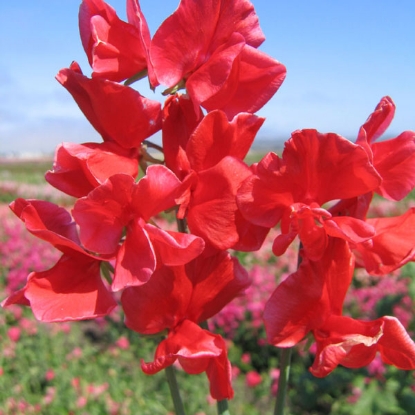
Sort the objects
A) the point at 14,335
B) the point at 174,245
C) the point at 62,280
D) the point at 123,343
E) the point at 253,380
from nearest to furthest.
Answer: the point at 174,245
the point at 62,280
the point at 253,380
the point at 123,343
the point at 14,335

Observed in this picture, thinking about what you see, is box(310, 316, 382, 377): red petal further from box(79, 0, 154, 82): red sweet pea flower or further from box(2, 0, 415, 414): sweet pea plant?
box(79, 0, 154, 82): red sweet pea flower

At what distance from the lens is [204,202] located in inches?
28.9

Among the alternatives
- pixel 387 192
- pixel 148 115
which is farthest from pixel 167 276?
pixel 387 192

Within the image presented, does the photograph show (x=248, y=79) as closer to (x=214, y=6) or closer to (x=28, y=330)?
(x=214, y=6)

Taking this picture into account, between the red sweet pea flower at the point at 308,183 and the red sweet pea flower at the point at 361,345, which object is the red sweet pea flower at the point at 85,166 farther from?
the red sweet pea flower at the point at 361,345

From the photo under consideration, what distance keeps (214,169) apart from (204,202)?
0.05 m

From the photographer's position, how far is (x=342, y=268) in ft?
2.47

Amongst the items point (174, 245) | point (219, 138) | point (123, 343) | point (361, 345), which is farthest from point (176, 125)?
point (123, 343)

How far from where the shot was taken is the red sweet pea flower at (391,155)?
78 cm

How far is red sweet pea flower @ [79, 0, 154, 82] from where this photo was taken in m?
0.75

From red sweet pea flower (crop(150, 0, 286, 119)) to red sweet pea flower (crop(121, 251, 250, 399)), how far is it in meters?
0.24

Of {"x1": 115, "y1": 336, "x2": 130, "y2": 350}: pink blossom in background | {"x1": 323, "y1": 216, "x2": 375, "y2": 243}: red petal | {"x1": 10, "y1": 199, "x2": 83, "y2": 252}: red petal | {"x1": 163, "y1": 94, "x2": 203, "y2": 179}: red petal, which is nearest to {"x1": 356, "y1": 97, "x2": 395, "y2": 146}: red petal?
{"x1": 323, "y1": 216, "x2": 375, "y2": 243}: red petal

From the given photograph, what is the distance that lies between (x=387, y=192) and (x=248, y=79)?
0.28 metres

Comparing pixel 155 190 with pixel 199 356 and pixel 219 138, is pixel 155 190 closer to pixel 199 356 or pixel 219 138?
pixel 219 138
